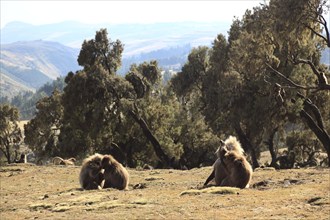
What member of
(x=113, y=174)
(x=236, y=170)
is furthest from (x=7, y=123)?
(x=236, y=170)

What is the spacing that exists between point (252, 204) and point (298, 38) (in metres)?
18.6

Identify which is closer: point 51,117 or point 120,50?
point 120,50

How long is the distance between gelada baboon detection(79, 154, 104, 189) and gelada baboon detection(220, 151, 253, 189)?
19.0 ft

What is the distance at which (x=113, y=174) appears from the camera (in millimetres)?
19844

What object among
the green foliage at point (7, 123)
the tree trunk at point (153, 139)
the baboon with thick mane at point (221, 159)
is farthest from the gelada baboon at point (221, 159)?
the green foliage at point (7, 123)

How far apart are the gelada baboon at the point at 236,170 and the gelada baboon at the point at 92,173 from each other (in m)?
5.79

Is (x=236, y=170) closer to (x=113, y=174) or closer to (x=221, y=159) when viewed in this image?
(x=221, y=159)

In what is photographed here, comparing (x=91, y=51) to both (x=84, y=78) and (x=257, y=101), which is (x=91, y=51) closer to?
(x=84, y=78)

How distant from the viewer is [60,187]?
74.6 ft

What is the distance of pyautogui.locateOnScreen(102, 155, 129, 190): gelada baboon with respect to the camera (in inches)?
781

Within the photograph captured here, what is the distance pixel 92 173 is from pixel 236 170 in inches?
253

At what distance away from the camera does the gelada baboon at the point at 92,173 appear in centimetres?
1978

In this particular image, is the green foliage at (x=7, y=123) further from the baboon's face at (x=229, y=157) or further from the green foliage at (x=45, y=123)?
the baboon's face at (x=229, y=157)

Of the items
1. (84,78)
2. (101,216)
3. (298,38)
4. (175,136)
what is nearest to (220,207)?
(101,216)
